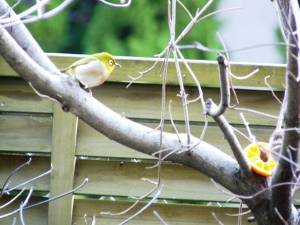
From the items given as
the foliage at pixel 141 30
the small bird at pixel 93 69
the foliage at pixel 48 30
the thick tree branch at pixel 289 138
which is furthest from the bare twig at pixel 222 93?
the foliage at pixel 48 30

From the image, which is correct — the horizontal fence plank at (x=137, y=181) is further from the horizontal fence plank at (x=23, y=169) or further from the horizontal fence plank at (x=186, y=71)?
the horizontal fence plank at (x=186, y=71)

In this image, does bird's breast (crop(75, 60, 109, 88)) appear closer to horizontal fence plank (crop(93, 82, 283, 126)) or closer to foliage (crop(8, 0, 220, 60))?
horizontal fence plank (crop(93, 82, 283, 126))

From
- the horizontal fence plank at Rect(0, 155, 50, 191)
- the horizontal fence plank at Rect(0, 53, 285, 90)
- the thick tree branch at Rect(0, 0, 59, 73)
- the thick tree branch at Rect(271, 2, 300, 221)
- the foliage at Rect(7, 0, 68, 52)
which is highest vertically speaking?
the foliage at Rect(7, 0, 68, 52)

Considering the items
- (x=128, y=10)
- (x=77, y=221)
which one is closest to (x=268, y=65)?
(x=77, y=221)

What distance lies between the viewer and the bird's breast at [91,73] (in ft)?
4.55

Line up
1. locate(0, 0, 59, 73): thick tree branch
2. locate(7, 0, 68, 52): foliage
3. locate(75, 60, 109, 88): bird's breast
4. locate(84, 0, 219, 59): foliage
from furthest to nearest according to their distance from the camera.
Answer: locate(7, 0, 68, 52): foliage
locate(84, 0, 219, 59): foliage
locate(75, 60, 109, 88): bird's breast
locate(0, 0, 59, 73): thick tree branch

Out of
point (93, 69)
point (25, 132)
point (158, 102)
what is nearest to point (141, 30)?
point (158, 102)

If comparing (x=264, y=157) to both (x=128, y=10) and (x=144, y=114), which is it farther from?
(x=128, y=10)

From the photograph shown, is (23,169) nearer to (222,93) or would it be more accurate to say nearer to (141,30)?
(222,93)

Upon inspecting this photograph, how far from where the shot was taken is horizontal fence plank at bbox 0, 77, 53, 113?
1771 mm

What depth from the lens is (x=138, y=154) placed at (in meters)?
1.82

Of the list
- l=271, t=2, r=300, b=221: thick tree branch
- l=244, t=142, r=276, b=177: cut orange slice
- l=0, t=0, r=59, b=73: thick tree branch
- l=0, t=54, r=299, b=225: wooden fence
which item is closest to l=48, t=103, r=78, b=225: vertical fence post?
l=0, t=54, r=299, b=225: wooden fence

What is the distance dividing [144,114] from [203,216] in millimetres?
629

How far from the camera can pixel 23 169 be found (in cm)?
179
